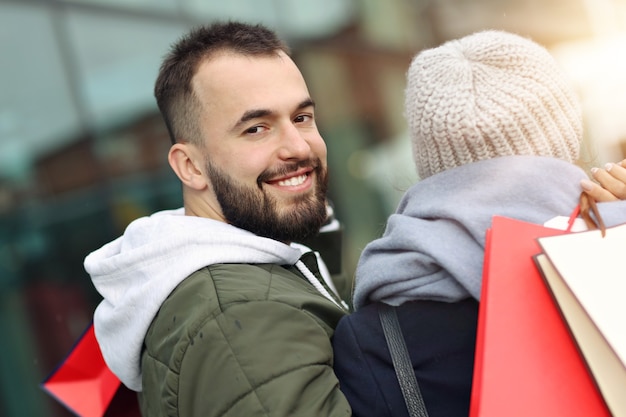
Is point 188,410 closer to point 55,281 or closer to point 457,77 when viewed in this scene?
point 457,77

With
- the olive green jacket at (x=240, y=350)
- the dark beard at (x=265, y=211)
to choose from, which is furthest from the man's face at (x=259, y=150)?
the olive green jacket at (x=240, y=350)

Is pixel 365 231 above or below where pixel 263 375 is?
below

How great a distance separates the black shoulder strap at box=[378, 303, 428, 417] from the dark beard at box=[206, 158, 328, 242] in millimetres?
526

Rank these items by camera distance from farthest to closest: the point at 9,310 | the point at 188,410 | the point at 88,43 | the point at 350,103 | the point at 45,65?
the point at 350,103 < the point at 88,43 < the point at 45,65 < the point at 9,310 < the point at 188,410

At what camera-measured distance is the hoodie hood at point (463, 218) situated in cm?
129

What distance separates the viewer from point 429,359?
134 centimetres

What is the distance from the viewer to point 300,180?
6.14 feet

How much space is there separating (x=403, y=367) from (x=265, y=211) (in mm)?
633

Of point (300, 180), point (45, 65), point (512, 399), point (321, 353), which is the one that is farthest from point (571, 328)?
point (45, 65)

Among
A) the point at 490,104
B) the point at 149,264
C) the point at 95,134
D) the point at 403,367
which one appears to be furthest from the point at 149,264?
the point at 95,134

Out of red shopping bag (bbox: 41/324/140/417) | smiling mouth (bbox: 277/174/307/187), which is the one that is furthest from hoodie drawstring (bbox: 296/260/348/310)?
Result: red shopping bag (bbox: 41/324/140/417)

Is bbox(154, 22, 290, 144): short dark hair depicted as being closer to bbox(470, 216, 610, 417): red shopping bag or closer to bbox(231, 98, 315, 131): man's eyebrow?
bbox(231, 98, 315, 131): man's eyebrow

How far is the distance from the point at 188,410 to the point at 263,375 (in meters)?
0.20

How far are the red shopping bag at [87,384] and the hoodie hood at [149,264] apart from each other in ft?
0.54
